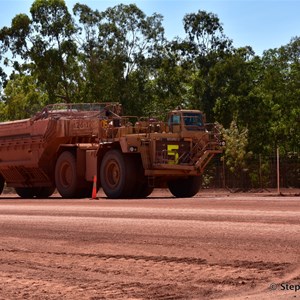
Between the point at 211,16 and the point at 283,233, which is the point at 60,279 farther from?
the point at 211,16

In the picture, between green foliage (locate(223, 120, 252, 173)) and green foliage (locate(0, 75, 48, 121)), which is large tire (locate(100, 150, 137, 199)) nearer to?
green foliage (locate(223, 120, 252, 173))

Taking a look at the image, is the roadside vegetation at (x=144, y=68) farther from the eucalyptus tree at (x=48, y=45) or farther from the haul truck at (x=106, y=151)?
the haul truck at (x=106, y=151)

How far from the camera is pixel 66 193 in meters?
30.8

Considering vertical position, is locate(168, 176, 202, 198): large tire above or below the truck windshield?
below

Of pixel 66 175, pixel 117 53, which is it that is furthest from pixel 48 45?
pixel 66 175

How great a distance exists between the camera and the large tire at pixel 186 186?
30250mm

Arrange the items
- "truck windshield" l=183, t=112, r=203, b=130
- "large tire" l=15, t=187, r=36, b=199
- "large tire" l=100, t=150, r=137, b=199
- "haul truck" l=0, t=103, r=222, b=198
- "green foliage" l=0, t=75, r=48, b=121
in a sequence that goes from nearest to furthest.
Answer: "large tire" l=100, t=150, r=137, b=199, "haul truck" l=0, t=103, r=222, b=198, "truck windshield" l=183, t=112, r=203, b=130, "large tire" l=15, t=187, r=36, b=199, "green foliage" l=0, t=75, r=48, b=121

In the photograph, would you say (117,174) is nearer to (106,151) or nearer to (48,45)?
(106,151)

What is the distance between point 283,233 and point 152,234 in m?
1.99

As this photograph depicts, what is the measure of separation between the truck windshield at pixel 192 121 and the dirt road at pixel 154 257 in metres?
12.9

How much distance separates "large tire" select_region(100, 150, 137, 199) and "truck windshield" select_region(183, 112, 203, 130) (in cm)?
228

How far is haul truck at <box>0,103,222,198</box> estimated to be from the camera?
2833 cm

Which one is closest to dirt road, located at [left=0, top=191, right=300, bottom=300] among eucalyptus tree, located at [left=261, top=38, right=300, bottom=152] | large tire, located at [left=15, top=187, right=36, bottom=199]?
large tire, located at [left=15, top=187, right=36, bottom=199]

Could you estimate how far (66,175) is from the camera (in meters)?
31.1
